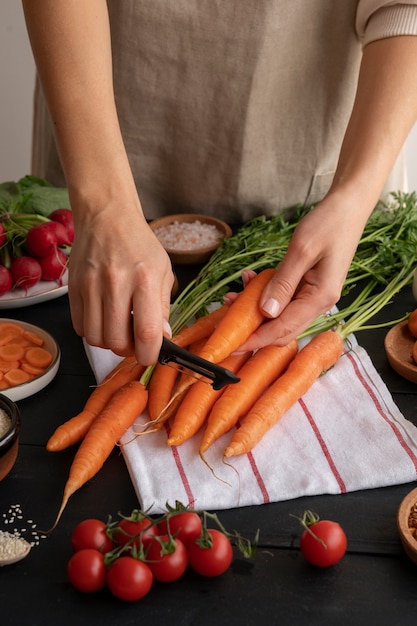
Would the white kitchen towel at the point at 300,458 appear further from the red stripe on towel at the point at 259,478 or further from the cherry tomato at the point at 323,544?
the cherry tomato at the point at 323,544

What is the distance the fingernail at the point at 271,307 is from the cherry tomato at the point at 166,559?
0.50 m

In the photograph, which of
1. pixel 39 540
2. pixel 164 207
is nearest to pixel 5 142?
pixel 164 207

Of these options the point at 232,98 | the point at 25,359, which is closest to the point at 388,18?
the point at 232,98

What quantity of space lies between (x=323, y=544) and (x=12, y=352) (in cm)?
73

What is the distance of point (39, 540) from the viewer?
116cm

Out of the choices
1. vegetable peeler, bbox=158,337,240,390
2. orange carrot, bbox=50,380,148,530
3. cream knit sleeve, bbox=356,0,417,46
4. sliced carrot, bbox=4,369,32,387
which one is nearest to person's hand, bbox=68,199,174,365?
vegetable peeler, bbox=158,337,240,390

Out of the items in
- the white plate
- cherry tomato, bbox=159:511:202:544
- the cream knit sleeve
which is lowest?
the white plate

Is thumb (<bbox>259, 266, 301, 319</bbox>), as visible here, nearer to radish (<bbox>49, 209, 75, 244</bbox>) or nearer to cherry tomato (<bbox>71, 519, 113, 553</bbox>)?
cherry tomato (<bbox>71, 519, 113, 553</bbox>)

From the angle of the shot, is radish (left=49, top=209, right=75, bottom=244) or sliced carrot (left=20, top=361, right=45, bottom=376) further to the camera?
radish (left=49, top=209, right=75, bottom=244)

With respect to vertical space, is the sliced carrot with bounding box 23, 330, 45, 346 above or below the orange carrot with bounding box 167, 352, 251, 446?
below

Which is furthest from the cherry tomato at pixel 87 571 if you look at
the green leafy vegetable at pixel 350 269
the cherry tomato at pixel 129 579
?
the green leafy vegetable at pixel 350 269

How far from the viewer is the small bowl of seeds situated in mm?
1209

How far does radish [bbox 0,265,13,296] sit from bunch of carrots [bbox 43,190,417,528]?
370 mm

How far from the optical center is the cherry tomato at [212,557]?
1062 mm
